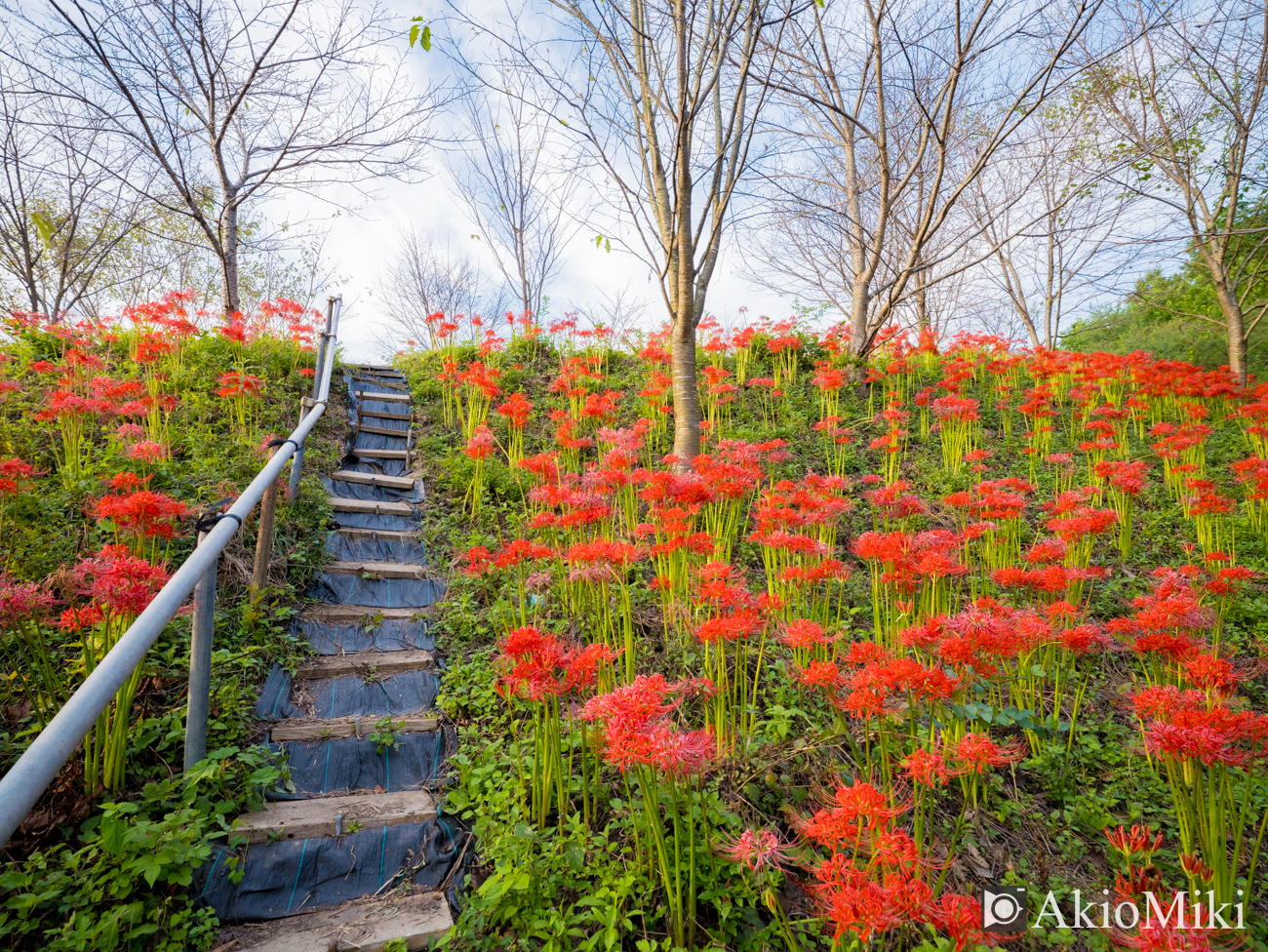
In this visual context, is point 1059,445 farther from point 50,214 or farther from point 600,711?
point 50,214

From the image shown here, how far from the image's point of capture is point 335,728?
276cm

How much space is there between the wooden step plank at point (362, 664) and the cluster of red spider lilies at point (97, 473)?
86cm

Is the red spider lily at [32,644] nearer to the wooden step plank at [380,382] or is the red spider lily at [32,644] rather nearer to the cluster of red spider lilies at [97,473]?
the cluster of red spider lilies at [97,473]

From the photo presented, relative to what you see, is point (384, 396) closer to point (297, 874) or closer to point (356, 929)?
point (297, 874)

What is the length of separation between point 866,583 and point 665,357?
10.7 ft

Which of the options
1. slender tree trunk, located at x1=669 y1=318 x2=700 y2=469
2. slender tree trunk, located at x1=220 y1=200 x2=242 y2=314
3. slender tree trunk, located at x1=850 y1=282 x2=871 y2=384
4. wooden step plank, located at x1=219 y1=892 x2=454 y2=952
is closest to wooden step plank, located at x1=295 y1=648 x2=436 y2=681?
wooden step plank, located at x1=219 y1=892 x2=454 y2=952

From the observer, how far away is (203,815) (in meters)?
2.02

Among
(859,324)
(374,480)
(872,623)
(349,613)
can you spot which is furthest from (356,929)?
(859,324)

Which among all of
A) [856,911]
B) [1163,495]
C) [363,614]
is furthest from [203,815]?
[1163,495]

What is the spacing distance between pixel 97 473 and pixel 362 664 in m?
2.64

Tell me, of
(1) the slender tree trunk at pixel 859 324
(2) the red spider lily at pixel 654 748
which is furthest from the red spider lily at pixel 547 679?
A: (1) the slender tree trunk at pixel 859 324

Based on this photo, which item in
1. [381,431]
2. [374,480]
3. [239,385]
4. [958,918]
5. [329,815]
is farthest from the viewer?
[381,431]

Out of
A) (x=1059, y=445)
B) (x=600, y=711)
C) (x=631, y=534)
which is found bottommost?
(x=600, y=711)

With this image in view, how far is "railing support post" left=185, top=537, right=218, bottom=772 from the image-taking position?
7.06ft
